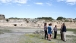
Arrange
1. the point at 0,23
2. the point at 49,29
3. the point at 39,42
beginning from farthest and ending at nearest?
the point at 0,23
the point at 49,29
the point at 39,42

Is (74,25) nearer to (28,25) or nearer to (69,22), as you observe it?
(69,22)

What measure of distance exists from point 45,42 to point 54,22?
67987 millimetres

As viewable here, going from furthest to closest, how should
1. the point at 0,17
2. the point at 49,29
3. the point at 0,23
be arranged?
the point at 0,17 → the point at 0,23 → the point at 49,29

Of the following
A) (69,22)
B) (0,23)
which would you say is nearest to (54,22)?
(69,22)

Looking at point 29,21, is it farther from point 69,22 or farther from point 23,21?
point 69,22

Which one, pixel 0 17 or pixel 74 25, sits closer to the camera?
pixel 74 25

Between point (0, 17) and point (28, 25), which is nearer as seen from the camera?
point (28, 25)

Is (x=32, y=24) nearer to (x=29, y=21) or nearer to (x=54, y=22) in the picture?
(x=29, y=21)

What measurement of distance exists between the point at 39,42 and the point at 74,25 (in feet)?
219

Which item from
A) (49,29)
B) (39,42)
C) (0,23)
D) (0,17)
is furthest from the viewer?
(0,17)

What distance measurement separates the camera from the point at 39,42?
2469cm

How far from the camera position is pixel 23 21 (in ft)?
304

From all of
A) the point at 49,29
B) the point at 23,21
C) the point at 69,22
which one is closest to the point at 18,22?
the point at 23,21

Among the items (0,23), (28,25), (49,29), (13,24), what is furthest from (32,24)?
(49,29)
